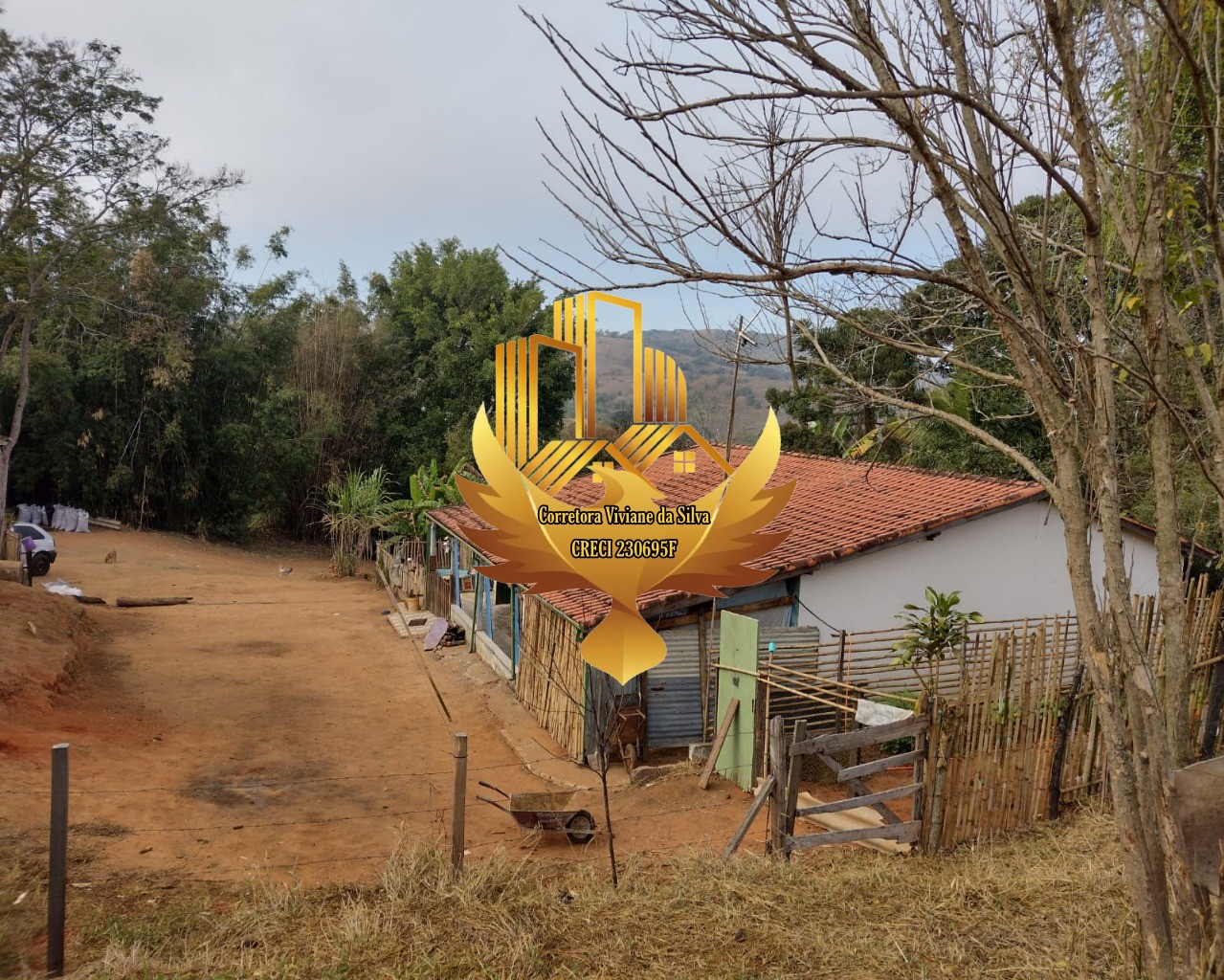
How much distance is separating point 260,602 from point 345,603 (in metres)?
1.62

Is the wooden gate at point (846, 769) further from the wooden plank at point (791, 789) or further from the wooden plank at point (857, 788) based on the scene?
the wooden plank at point (857, 788)

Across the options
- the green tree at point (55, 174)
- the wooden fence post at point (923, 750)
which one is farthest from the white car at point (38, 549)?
the wooden fence post at point (923, 750)

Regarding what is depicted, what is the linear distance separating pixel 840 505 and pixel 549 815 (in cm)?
606

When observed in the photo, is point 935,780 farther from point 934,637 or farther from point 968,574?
point 968,574

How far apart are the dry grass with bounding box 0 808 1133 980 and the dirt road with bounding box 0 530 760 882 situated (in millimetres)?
1504

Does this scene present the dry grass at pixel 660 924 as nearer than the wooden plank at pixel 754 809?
Yes

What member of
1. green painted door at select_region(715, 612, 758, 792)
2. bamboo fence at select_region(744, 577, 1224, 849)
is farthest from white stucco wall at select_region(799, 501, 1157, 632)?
bamboo fence at select_region(744, 577, 1224, 849)

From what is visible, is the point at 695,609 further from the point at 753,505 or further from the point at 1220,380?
the point at 1220,380

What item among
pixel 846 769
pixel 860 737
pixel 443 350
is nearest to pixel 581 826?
pixel 846 769

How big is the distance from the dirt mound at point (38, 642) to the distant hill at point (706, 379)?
7080 millimetres

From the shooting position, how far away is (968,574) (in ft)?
35.4

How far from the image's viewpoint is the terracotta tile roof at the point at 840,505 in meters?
9.48

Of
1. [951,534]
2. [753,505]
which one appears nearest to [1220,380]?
[753,505]

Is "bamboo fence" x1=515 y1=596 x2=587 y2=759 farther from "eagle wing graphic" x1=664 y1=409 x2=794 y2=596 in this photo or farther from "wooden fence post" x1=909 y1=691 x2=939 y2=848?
"wooden fence post" x1=909 y1=691 x2=939 y2=848
